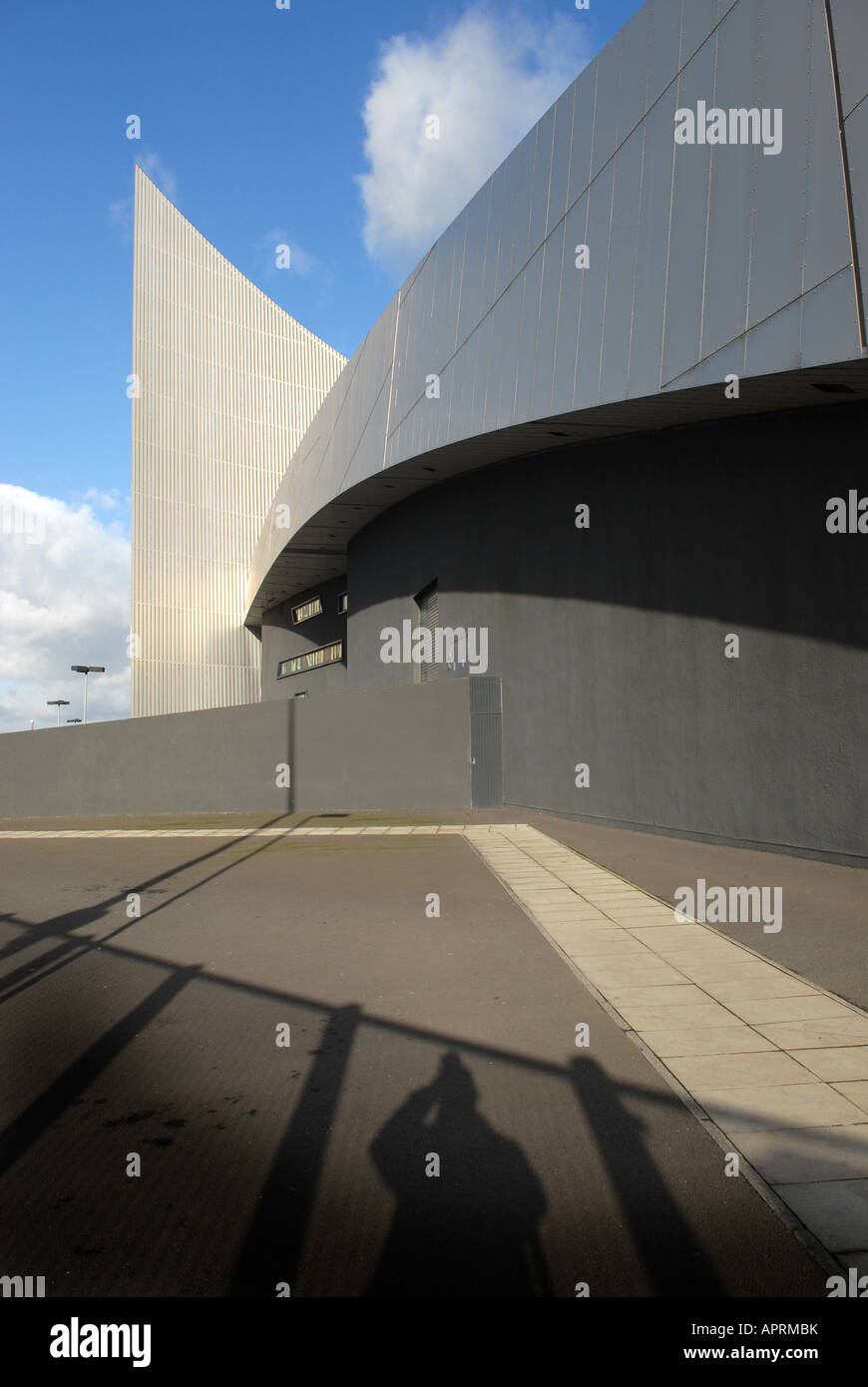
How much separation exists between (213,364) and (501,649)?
91.7 ft

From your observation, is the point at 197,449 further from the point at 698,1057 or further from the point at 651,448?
the point at 698,1057

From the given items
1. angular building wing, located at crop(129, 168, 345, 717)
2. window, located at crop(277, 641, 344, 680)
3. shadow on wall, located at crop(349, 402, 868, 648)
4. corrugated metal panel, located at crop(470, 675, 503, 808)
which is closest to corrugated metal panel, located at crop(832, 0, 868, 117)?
shadow on wall, located at crop(349, 402, 868, 648)

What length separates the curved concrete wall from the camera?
9.15m

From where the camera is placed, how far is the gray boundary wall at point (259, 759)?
828 inches

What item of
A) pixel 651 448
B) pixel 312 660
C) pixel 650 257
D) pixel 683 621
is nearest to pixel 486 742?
pixel 683 621

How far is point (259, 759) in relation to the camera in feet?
80.3

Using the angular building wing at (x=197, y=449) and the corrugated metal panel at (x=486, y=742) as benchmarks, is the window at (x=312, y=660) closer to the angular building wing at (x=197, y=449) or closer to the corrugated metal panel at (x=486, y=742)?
the angular building wing at (x=197, y=449)

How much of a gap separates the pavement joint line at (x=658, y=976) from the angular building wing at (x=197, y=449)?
93.3 ft

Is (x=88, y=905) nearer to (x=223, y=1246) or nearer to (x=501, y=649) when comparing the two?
(x=223, y=1246)

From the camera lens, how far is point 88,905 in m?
10.3

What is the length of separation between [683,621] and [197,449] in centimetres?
3231

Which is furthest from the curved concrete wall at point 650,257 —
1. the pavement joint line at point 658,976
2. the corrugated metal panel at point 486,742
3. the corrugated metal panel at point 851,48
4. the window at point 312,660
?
the window at point 312,660

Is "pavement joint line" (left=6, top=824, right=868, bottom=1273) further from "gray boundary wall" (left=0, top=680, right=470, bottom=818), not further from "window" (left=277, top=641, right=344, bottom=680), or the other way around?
"window" (left=277, top=641, right=344, bottom=680)

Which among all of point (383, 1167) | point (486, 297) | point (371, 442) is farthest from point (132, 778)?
point (383, 1167)
